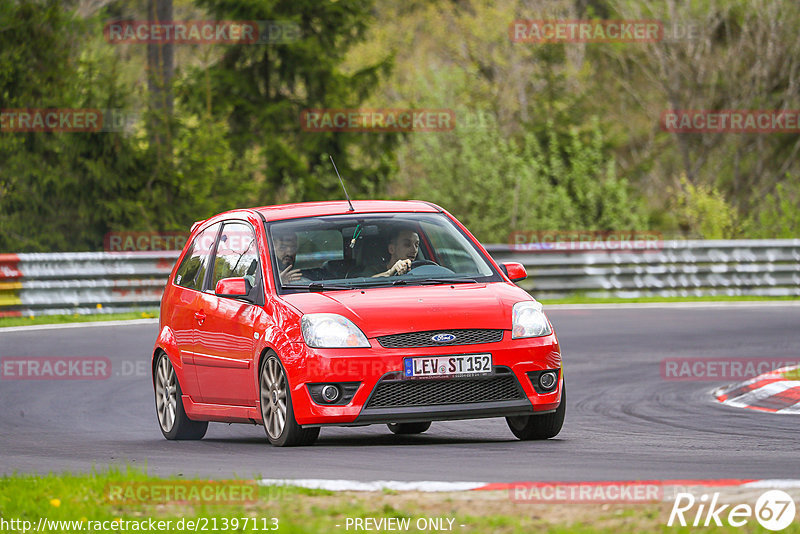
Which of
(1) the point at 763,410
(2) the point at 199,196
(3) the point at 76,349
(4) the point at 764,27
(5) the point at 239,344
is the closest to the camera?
(5) the point at 239,344

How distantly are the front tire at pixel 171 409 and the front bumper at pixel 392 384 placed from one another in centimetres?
210

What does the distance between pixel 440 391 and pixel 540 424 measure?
0.96 meters

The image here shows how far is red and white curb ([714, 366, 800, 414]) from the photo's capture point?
1177 cm

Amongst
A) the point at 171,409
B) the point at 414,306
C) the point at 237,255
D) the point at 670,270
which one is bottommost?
the point at 670,270

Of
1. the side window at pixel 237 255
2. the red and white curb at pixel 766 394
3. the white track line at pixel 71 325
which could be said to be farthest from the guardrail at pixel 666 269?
the side window at pixel 237 255

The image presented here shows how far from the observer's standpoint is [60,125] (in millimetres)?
25188

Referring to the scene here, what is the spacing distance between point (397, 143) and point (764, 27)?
39.3 ft

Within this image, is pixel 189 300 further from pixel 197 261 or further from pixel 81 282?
pixel 81 282

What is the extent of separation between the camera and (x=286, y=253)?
9.93 meters

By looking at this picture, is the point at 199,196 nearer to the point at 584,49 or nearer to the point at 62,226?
the point at 62,226

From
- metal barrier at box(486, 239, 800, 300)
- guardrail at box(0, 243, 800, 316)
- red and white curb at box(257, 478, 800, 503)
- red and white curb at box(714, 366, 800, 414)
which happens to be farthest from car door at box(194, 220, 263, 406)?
metal barrier at box(486, 239, 800, 300)

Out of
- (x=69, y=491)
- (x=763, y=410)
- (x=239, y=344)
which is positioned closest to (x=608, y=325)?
(x=763, y=410)

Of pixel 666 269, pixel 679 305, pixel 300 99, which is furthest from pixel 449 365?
pixel 300 99

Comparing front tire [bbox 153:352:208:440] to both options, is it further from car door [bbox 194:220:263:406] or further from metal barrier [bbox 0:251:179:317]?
metal barrier [bbox 0:251:179:317]
